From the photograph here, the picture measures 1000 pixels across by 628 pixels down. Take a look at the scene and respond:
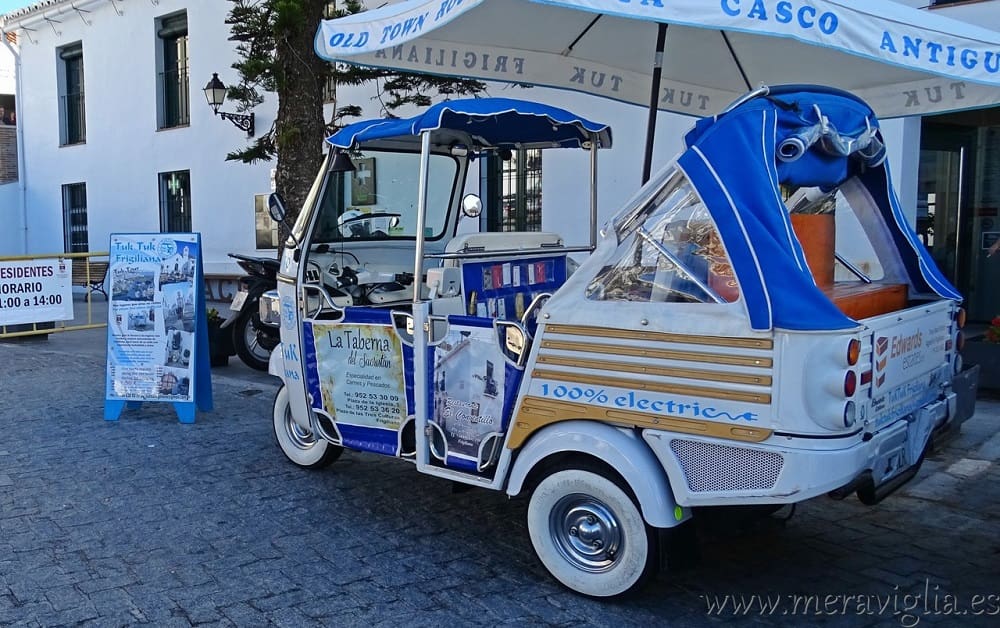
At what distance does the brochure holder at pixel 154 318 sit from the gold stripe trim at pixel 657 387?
411 cm

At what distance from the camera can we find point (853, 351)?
318cm

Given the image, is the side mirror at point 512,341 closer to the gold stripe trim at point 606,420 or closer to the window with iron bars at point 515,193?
the gold stripe trim at point 606,420

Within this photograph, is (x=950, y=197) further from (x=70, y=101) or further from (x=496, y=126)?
(x=70, y=101)

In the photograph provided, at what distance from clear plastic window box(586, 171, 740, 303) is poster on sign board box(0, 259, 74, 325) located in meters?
9.56

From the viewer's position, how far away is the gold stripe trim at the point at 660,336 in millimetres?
3213

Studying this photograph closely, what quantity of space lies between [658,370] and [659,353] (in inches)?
2.7

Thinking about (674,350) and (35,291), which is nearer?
(674,350)

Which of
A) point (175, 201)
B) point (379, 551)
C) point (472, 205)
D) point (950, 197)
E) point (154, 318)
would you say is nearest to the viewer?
point (379, 551)

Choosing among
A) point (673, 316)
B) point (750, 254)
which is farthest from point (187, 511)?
point (750, 254)

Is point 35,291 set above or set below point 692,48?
below

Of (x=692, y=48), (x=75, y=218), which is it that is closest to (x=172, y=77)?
(x=75, y=218)

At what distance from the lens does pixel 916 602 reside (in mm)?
3717

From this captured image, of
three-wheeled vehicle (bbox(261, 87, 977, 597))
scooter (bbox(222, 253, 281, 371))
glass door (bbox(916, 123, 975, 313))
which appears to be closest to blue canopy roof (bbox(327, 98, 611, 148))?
three-wheeled vehicle (bbox(261, 87, 977, 597))

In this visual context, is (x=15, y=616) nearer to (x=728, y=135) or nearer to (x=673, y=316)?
(x=673, y=316)
